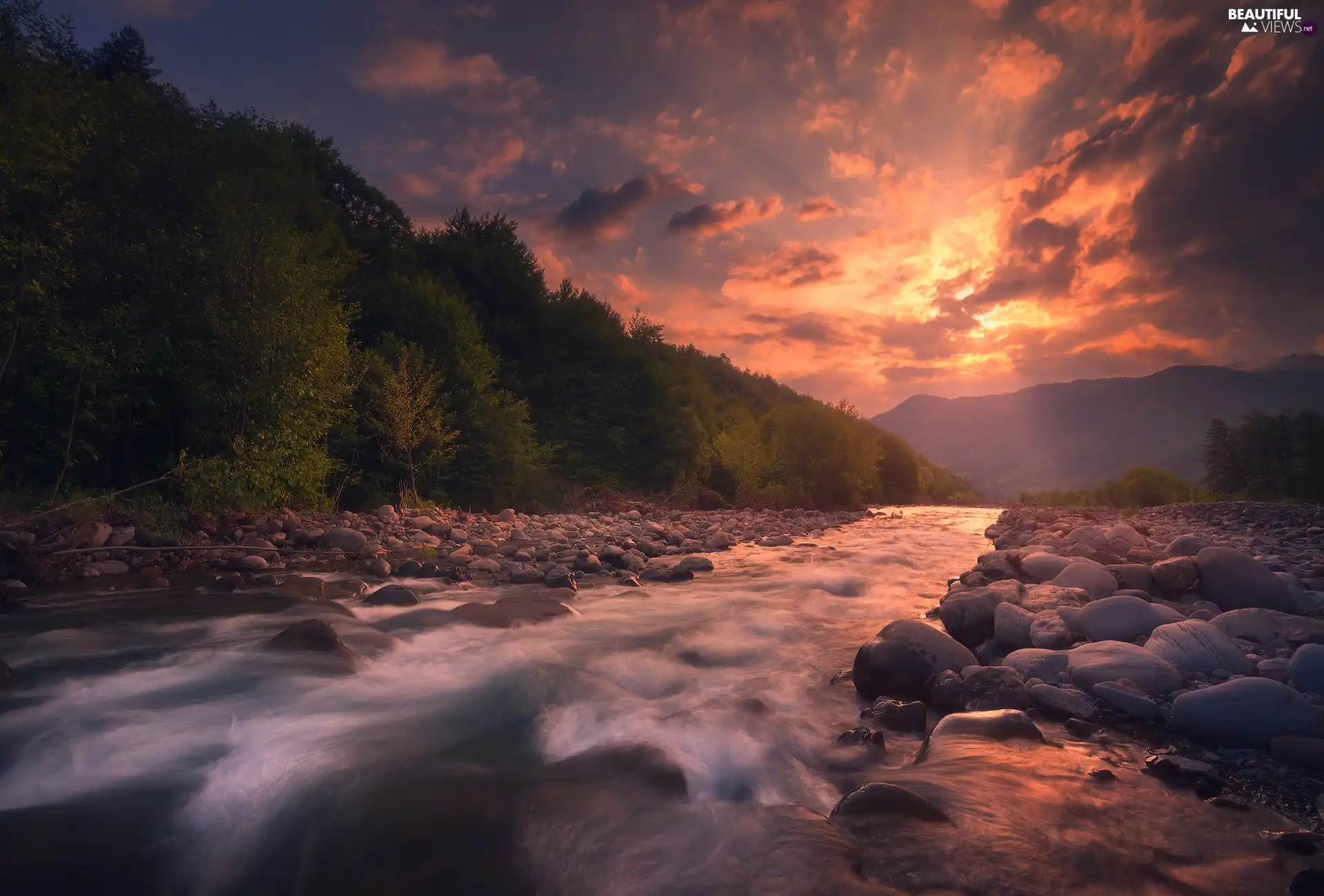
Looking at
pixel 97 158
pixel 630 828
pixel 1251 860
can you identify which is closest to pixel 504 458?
pixel 97 158

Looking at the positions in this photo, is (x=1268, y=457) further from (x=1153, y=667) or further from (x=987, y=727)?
(x=987, y=727)

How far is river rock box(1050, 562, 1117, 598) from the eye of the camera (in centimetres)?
746

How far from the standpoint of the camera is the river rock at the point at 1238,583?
7047 millimetres

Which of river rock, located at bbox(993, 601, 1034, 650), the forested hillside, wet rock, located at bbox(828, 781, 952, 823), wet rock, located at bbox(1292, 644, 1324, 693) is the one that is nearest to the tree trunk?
the forested hillside

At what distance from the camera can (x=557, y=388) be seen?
3219 centimetres

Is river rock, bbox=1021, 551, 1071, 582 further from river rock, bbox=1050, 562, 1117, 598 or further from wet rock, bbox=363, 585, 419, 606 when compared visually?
wet rock, bbox=363, 585, 419, 606

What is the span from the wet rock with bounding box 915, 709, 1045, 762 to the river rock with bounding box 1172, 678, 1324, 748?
1022 mm

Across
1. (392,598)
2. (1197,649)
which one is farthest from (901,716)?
(392,598)

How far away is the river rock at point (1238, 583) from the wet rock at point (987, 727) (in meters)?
4.78

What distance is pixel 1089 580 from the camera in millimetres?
7570

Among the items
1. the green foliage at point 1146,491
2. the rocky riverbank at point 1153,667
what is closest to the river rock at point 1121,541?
the rocky riverbank at point 1153,667

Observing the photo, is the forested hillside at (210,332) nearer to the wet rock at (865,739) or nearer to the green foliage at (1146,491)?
the wet rock at (865,739)

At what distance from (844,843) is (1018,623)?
13.5 feet

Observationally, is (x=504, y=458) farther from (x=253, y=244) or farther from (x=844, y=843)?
(x=844, y=843)
